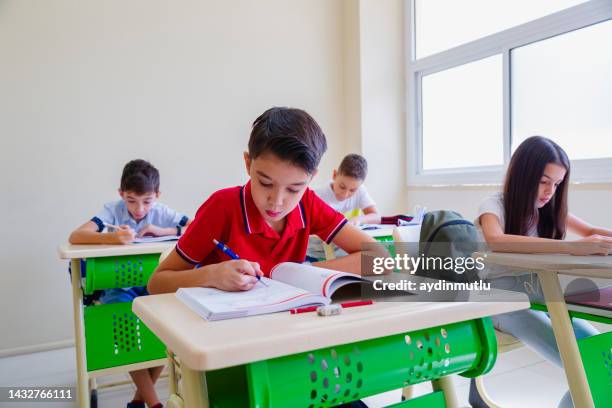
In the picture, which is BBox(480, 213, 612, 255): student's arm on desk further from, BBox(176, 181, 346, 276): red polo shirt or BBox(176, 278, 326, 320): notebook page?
BBox(176, 278, 326, 320): notebook page

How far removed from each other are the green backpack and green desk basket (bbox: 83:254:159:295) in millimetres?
1113

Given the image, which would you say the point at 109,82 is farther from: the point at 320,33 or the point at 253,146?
the point at 253,146

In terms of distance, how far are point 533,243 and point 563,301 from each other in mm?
311

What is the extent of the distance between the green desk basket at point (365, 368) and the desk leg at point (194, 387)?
66mm

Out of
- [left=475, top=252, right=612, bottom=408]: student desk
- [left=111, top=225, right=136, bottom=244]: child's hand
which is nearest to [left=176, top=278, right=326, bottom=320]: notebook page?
[left=475, top=252, right=612, bottom=408]: student desk

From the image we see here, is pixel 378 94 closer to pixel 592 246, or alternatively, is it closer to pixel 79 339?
pixel 592 246

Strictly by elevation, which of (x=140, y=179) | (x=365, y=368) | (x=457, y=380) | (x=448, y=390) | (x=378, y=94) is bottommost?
(x=457, y=380)

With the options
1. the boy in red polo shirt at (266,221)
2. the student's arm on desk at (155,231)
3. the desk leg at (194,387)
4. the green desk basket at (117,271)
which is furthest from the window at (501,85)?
the desk leg at (194,387)

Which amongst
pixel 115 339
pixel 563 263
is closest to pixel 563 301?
pixel 563 263

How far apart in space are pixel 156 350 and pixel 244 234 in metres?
1.04

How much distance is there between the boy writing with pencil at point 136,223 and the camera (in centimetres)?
198

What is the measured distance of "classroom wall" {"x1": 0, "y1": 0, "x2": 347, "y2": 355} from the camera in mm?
2766

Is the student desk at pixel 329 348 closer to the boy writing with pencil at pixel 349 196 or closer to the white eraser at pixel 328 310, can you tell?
the white eraser at pixel 328 310

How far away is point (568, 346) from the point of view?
4.34 ft
